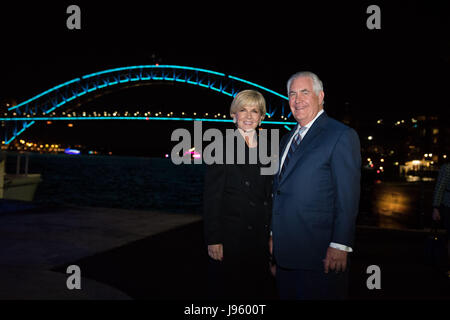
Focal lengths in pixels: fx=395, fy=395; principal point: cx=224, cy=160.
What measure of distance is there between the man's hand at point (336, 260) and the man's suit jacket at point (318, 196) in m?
0.06

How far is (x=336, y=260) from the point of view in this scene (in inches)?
96.3

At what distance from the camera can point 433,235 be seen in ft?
17.9

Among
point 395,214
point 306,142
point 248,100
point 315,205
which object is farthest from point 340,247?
point 395,214

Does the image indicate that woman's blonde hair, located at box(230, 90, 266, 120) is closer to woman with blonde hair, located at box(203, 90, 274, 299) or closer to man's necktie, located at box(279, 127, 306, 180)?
woman with blonde hair, located at box(203, 90, 274, 299)

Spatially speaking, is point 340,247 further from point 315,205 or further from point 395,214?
point 395,214

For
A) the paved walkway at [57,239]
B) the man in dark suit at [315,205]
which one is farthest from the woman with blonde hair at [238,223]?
the paved walkway at [57,239]

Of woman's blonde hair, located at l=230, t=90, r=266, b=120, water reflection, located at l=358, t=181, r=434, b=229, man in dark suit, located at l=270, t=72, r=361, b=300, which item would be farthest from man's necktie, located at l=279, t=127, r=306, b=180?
water reflection, located at l=358, t=181, r=434, b=229

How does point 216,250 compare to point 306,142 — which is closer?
point 306,142

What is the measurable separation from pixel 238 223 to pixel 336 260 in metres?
0.73

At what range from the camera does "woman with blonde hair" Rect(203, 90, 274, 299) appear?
9.32 feet

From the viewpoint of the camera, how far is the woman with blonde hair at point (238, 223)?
2.84 m

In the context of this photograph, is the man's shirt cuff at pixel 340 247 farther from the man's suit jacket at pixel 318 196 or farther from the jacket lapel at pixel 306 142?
the jacket lapel at pixel 306 142

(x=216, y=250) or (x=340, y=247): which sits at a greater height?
(x=340, y=247)
